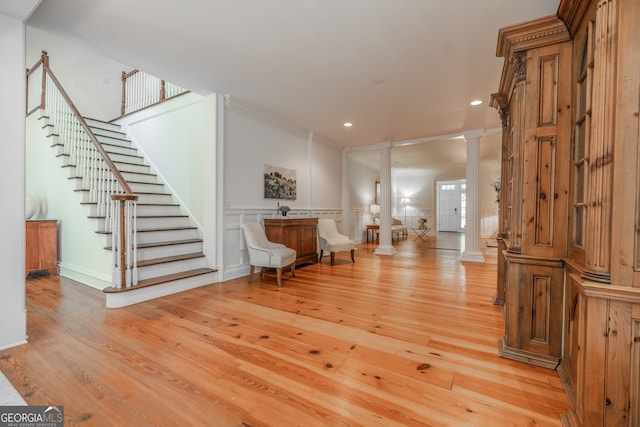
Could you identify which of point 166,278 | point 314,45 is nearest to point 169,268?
point 166,278

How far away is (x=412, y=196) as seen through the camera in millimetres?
12234

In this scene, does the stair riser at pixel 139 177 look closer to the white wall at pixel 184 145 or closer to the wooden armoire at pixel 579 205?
the white wall at pixel 184 145

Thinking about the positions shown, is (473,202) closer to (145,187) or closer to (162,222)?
(162,222)

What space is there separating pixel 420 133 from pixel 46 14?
579 centimetres

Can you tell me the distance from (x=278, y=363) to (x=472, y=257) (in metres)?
5.16

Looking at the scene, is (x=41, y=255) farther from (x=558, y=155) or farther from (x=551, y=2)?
(x=551, y=2)

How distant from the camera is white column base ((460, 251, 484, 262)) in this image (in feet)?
18.4

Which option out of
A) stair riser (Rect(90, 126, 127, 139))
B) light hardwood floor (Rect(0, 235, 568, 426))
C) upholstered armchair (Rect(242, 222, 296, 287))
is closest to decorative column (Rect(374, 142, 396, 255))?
upholstered armchair (Rect(242, 222, 296, 287))

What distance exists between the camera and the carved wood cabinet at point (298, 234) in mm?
4555

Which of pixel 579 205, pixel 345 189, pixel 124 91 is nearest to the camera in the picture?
pixel 579 205

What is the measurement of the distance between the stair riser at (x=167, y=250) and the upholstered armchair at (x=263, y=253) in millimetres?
846

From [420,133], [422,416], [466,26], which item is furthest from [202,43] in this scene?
[420,133]

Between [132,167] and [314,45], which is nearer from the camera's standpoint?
[314,45]

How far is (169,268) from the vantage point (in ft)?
12.1
